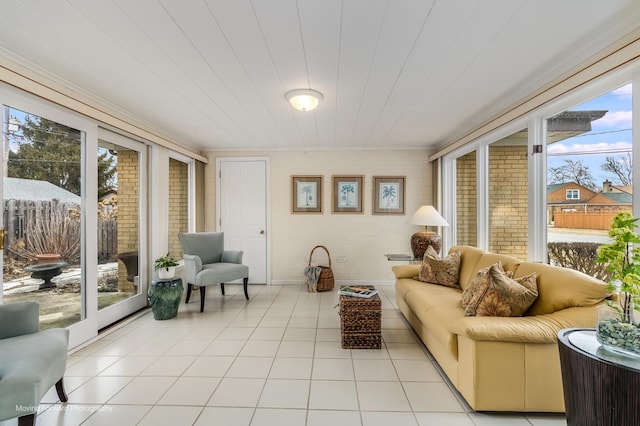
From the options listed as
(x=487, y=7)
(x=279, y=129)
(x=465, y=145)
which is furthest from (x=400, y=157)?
(x=487, y=7)

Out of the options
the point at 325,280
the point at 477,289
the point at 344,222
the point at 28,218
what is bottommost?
the point at 325,280

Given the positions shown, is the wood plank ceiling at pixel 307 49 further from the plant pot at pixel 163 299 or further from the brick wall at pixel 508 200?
the plant pot at pixel 163 299

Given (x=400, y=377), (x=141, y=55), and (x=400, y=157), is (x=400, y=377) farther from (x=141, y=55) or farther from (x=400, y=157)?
(x=400, y=157)

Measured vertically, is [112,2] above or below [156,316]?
above

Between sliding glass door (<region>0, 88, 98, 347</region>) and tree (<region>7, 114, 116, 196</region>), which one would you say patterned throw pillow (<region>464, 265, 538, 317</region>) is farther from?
tree (<region>7, 114, 116, 196</region>)

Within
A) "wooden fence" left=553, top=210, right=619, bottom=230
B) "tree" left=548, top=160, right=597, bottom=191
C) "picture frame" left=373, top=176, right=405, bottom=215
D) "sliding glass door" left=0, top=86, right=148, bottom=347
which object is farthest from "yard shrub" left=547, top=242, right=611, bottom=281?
"sliding glass door" left=0, top=86, right=148, bottom=347

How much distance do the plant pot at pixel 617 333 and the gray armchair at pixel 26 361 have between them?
255 cm

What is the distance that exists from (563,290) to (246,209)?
410 cm

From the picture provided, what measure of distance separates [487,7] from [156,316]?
3.85 meters

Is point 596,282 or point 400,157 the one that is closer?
point 596,282

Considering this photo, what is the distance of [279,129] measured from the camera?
369cm

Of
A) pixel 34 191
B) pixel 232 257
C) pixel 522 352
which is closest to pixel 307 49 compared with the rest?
pixel 522 352

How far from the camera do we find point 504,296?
1.88m

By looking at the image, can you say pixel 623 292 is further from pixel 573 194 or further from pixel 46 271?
pixel 46 271
